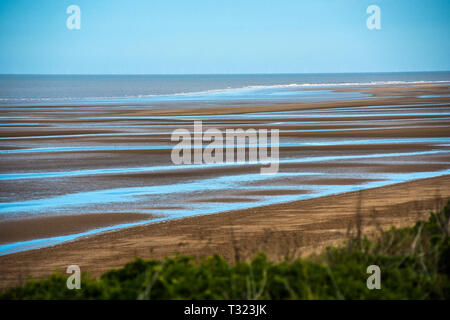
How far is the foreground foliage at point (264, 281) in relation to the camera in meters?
4.90

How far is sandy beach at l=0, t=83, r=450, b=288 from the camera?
950cm

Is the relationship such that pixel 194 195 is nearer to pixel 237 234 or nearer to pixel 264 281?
pixel 237 234

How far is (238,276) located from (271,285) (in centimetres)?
29

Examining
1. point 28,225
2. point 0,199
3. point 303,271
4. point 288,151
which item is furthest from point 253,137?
point 303,271

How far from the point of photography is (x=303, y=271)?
509 cm
